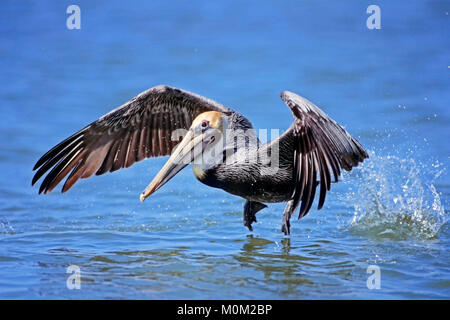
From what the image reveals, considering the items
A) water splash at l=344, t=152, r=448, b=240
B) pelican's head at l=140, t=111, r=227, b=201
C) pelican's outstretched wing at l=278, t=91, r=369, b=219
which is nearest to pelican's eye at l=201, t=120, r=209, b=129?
pelican's head at l=140, t=111, r=227, b=201

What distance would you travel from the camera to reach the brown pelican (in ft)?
17.7

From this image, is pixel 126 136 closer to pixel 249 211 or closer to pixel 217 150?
pixel 217 150

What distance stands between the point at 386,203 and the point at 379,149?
2.58 meters

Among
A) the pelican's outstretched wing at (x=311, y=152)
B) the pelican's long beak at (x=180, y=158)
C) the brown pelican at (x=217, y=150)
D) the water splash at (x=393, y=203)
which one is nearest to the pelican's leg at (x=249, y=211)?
the brown pelican at (x=217, y=150)

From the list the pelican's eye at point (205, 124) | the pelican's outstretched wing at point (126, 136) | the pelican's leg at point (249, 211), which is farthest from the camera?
the pelican's leg at point (249, 211)

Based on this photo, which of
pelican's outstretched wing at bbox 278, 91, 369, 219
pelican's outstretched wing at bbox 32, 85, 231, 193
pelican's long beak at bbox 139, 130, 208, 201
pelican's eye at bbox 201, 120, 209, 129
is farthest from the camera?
pelican's outstretched wing at bbox 32, 85, 231, 193

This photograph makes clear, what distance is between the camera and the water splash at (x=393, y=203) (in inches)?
271

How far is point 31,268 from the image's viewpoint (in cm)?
574

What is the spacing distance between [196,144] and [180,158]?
214mm

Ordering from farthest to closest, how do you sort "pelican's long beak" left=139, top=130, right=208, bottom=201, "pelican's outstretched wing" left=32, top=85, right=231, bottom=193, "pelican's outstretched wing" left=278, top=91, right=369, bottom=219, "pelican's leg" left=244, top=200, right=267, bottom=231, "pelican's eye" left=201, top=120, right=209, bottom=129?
"pelican's leg" left=244, top=200, right=267, bottom=231, "pelican's outstretched wing" left=32, top=85, right=231, bottom=193, "pelican's eye" left=201, top=120, right=209, bottom=129, "pelican's long beak" left=139, top=130, right=208, bottom=201, "pelican's outstretched wing" left=278, top=91, right=369, bottom=219

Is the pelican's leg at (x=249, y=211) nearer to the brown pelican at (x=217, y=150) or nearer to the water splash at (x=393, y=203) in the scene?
the brown pelican at (x=217, y=150)

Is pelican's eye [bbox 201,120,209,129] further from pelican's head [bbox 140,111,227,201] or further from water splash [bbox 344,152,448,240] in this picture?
water splash [bbox 344,152,448,240]
